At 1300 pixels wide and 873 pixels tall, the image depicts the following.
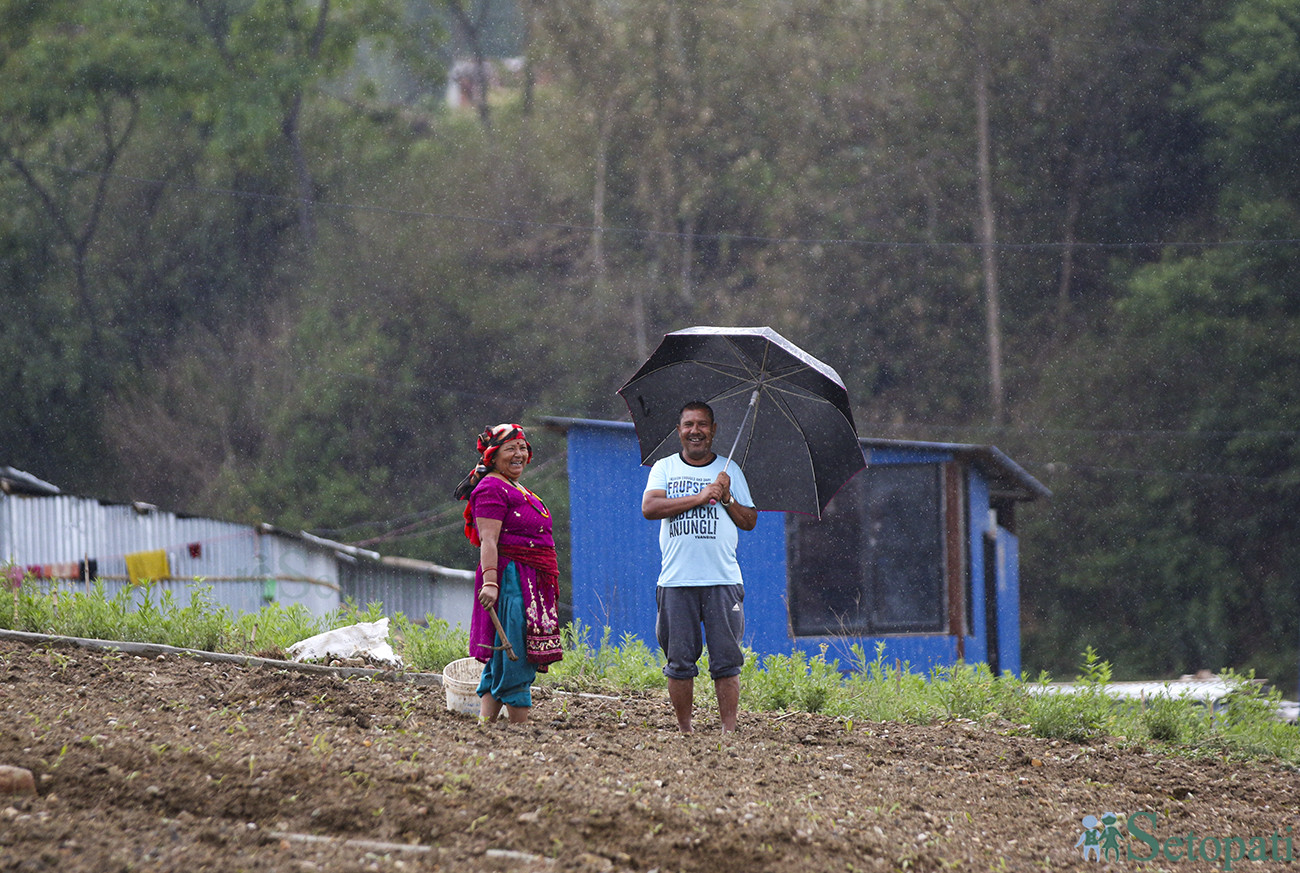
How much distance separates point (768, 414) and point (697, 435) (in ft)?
1.80

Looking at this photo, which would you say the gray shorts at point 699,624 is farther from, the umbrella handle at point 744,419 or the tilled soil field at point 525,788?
the umbrella handle at point 744,419

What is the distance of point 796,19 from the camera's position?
3597 centimetres

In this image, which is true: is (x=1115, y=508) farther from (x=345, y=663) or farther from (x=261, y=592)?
(x=345, y=663)

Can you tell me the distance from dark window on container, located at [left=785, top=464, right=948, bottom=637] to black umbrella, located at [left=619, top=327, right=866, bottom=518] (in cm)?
778

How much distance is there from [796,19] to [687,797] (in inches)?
1340

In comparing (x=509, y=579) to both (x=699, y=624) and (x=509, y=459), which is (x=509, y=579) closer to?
(x=509, y=459)

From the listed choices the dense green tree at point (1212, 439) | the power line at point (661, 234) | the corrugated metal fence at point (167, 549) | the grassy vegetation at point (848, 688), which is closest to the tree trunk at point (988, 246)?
the power line at point (661, 234)

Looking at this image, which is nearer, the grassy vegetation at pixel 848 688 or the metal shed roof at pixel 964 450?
the grassy vegetation at pixel 848 688

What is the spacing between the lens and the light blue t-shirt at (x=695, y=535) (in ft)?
20.2

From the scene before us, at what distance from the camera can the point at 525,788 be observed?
4.39 metres

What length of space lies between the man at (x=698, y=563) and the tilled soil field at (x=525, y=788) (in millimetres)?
299

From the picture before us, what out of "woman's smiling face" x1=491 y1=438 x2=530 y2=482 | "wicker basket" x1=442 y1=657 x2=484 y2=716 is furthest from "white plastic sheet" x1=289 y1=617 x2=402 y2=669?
"woman's smiling face" x1=491 y1=438 x2=530 y2=482

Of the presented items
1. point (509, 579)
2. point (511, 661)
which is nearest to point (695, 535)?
point (509, 579)

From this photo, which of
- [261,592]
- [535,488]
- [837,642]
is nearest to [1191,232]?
[535,488]
